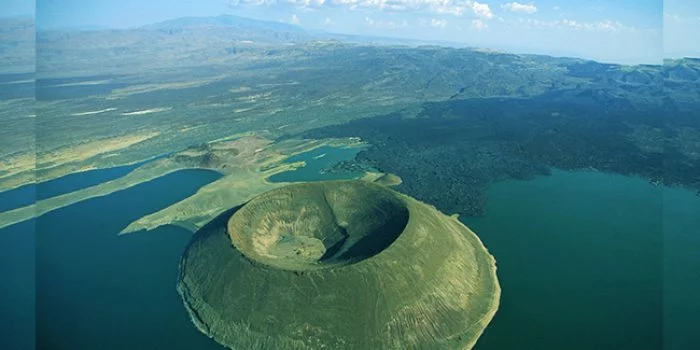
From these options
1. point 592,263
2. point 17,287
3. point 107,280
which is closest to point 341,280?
point 107,280

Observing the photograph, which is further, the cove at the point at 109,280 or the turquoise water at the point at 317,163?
the turquoise water at the point at 317,163

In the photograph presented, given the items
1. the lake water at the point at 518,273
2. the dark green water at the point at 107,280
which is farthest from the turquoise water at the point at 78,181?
the dark green water at the point at 107,280

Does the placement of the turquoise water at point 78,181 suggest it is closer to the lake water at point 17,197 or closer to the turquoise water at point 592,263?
the lake water at point 17,197

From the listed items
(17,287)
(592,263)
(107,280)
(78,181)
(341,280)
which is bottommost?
(17,287)

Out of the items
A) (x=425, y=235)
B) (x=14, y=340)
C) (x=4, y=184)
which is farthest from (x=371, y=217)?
(x=4, y=184)

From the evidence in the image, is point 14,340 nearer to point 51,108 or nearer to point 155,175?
point 155,175

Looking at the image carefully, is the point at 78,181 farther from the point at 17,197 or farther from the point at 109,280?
the point at 109,280

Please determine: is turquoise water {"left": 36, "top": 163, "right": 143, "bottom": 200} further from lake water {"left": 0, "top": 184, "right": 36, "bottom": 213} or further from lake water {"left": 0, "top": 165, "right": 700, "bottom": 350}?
lake water {"left": 0, "top": 165, "right": 700, "bottom": 350}
